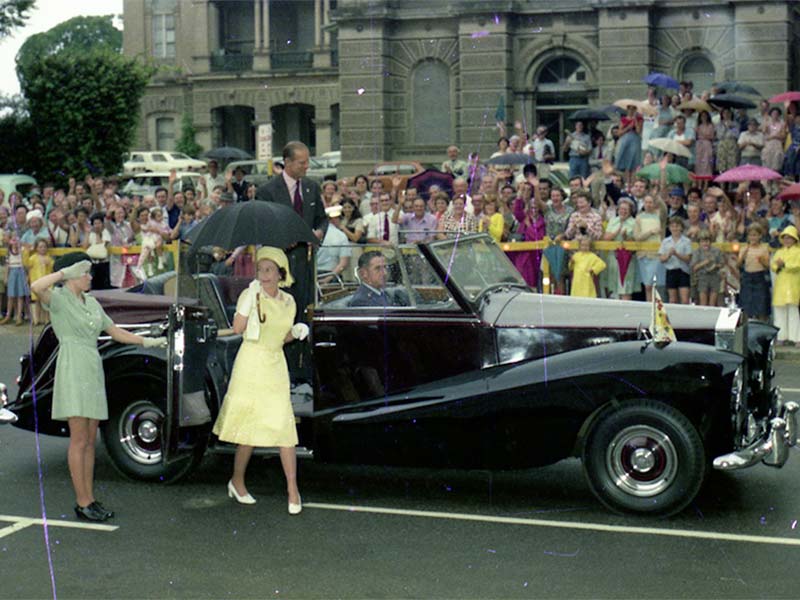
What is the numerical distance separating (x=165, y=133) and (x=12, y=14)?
77.6 ft

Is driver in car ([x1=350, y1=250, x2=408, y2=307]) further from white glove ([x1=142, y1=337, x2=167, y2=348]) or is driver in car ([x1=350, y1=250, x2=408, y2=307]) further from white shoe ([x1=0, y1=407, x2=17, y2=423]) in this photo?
white shoe ([x1=0, y1=407, x2=17, y2=423])

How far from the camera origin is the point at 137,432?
362 inches

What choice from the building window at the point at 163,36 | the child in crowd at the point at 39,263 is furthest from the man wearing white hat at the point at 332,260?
the building window at the point at 163,36

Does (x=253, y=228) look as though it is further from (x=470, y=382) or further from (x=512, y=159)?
(x=512, y=159)

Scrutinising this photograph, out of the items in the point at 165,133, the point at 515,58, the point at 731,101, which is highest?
the point at 515,58

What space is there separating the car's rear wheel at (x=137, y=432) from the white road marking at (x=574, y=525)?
1.20 meters

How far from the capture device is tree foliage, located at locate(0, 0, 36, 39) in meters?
34.7

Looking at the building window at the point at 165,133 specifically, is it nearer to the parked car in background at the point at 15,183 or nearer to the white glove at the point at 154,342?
the parked car in background at the point at 15,183

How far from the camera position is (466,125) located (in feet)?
126

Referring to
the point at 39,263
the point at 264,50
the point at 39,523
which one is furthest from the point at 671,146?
the point at 264,50

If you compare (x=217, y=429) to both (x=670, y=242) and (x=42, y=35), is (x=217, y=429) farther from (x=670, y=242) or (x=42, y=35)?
(x=42, y=35)

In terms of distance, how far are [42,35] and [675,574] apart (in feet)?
252

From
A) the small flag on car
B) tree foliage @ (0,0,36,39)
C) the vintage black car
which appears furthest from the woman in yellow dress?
tree foliage @ (0,0,36,39)

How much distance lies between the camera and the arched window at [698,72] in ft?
120
